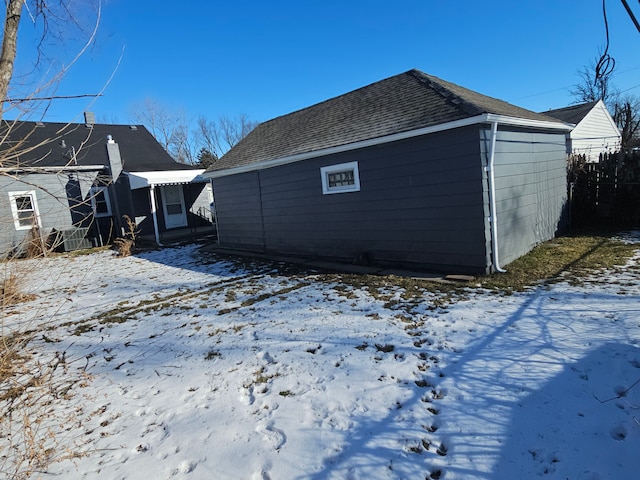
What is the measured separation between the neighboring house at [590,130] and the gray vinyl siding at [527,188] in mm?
10552

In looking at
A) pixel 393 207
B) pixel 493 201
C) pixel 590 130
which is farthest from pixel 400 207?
pixel 590 130

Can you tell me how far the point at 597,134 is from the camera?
64.6 feet

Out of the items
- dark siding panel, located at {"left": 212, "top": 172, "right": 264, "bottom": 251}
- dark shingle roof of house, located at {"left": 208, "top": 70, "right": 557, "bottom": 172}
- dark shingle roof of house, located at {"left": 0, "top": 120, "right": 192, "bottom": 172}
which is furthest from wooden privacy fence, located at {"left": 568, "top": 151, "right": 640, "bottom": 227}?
dark shingle roof of house, located at {"left": 0, "top": 120, "right": 192, "bottom": 172}

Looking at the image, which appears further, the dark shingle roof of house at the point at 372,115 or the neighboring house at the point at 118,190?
the neighboring house at the point at 118,190

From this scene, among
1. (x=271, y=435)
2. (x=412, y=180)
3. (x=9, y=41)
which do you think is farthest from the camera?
(x=412, y=180)

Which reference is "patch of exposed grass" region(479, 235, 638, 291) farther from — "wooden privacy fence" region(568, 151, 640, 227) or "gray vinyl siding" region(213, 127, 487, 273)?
"wooden privacy fence" region(568, 151, 640, 227)

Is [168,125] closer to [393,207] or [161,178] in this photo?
[161,178]

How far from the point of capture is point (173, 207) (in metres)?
16.9

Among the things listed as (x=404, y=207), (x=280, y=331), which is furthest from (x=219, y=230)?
(x=280, y=331)

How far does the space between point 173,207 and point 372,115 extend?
12198 millimetres

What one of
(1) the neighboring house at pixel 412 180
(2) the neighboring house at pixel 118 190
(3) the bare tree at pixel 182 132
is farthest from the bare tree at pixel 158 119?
(1) the neighboring house at pixel 412 180

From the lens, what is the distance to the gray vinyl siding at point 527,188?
20.9 feet

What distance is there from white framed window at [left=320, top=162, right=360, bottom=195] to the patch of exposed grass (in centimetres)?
329

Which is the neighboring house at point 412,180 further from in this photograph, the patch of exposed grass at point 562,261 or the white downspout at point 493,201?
the patch of exposed grass at point 562,261
